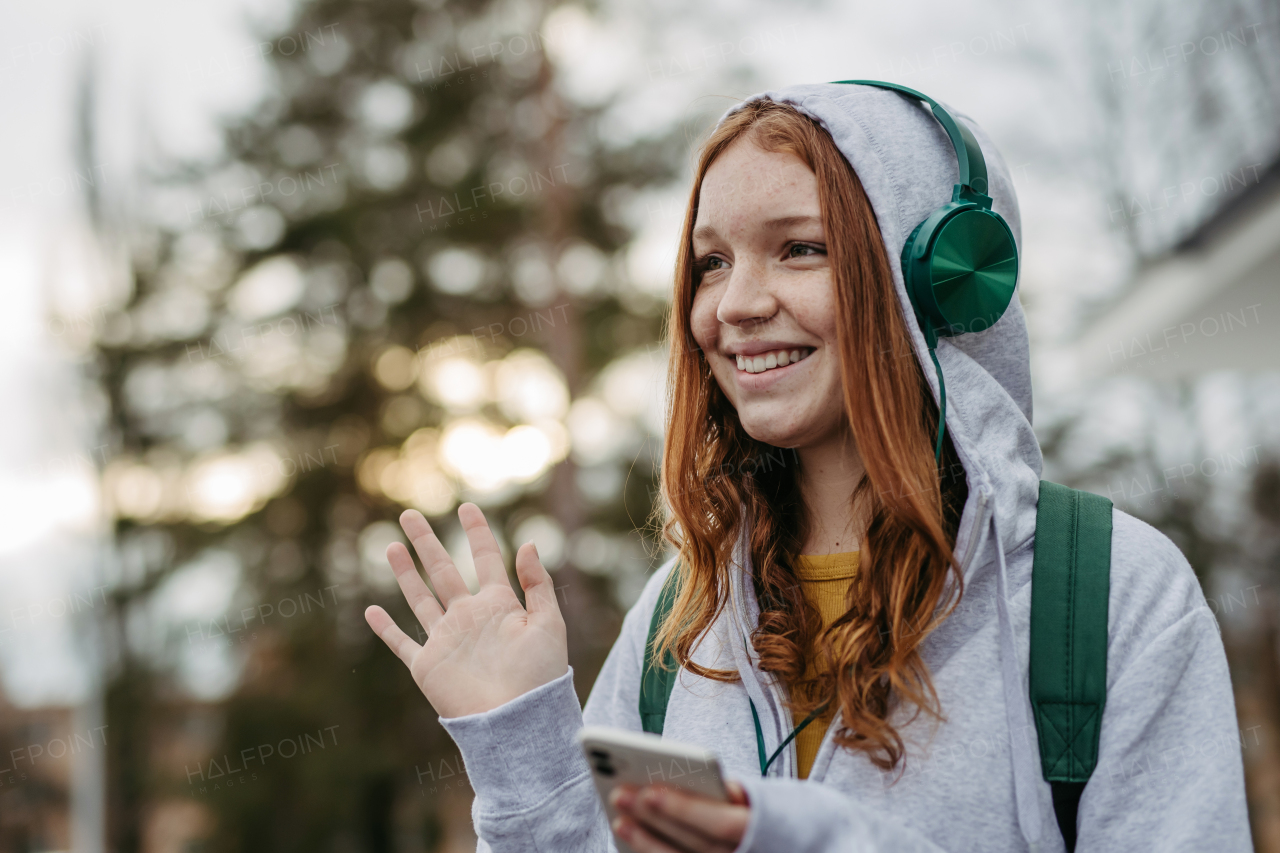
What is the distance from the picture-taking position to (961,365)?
65.0 inches

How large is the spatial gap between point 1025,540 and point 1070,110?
7851mm

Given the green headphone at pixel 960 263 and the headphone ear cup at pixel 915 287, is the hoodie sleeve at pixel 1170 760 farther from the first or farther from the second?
the headphone ear cup at pixel 915 287

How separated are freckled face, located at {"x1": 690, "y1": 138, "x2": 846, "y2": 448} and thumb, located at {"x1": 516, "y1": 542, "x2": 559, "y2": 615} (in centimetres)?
46

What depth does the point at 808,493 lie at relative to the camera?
6.10 feet

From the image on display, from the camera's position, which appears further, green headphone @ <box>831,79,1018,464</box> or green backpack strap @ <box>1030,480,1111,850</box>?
green headphone @ <box>831,79,1018,464</box>

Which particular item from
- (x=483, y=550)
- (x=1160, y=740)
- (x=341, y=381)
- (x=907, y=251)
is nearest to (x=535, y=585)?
(x=483, y=550)

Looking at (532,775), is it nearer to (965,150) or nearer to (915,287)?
(915,287)

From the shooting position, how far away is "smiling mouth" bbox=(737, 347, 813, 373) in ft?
5.39

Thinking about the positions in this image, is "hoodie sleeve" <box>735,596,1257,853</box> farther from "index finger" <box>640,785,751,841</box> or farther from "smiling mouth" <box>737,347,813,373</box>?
"smiling mouth" <box>737,347,813,373</box>

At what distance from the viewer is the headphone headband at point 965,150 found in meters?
1.66

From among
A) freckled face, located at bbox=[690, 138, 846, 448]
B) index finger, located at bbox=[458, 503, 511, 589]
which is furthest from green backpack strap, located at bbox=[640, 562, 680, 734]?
freckled face, located at bbox=[690, 138, 846, 448]

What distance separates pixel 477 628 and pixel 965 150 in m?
1.23

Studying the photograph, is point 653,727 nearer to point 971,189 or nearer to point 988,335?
point 988,335

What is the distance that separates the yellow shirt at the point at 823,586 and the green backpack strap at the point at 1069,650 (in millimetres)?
344
